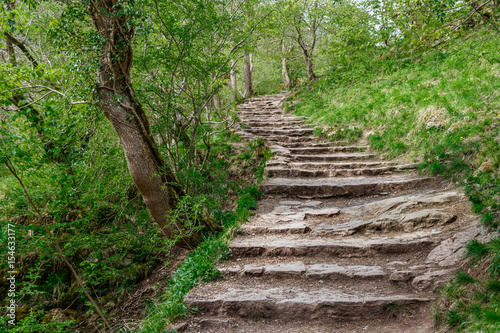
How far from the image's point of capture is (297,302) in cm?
307

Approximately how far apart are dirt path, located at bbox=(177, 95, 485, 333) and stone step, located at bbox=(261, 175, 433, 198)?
19mm

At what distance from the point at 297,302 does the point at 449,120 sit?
504 cm

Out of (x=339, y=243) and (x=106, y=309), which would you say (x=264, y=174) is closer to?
(x=339, y=243)

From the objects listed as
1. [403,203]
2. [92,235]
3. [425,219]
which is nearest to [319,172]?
[403,203]

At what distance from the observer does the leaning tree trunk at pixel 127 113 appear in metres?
3.78

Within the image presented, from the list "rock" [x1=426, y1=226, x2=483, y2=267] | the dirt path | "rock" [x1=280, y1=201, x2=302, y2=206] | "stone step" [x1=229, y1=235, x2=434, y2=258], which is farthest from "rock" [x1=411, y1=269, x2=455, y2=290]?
"rock" [x1=280, y1=201, x2=302, y2=206]

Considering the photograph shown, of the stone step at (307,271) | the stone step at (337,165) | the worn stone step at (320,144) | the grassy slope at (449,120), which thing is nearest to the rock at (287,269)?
the stone step at (307,271)

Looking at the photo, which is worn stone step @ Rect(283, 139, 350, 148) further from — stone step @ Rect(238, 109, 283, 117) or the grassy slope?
stone step @ Rect(238, 109, 283, 117)

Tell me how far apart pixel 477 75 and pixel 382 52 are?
7076mm

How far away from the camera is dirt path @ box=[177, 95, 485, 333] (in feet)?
9.70

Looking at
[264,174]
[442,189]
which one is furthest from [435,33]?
[264,174]

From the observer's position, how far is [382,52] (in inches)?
491

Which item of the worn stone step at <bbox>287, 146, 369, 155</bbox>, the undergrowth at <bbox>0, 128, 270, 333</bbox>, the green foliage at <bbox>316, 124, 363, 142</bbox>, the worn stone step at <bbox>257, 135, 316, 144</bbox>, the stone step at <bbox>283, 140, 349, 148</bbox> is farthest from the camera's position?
the worn stone step at <bbox>257, 135, 316, 144</bbox>

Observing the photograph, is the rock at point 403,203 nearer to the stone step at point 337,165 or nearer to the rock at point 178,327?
the stone step at point 337,165
